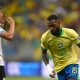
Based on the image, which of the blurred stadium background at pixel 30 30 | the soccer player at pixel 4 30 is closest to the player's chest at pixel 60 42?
the soccer player at pixel 4 30

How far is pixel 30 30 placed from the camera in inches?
795

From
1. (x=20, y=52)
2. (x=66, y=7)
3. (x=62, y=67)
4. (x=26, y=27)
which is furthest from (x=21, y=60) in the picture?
(x=62, y=67)

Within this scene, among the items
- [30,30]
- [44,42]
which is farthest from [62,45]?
[30,30]

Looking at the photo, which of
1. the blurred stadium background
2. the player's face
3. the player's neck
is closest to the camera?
the player's face

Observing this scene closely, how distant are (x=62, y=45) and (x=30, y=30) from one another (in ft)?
38.6

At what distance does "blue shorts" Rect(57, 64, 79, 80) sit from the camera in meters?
8.46

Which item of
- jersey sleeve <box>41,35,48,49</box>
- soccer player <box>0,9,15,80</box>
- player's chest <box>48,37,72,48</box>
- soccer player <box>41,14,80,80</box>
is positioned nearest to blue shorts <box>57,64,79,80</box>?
soccer player <box>41,14,80,80</box>

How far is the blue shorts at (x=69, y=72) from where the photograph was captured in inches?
333

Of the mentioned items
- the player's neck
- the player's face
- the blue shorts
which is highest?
the player's face

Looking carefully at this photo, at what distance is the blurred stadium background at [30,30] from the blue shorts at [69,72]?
342 inches

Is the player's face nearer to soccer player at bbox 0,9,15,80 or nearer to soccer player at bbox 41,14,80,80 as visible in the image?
soccer player at bbox 41,14,80,80

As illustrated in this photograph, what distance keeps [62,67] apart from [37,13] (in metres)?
12.3

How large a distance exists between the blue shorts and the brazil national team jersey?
0.07 m

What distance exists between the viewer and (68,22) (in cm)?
2048
